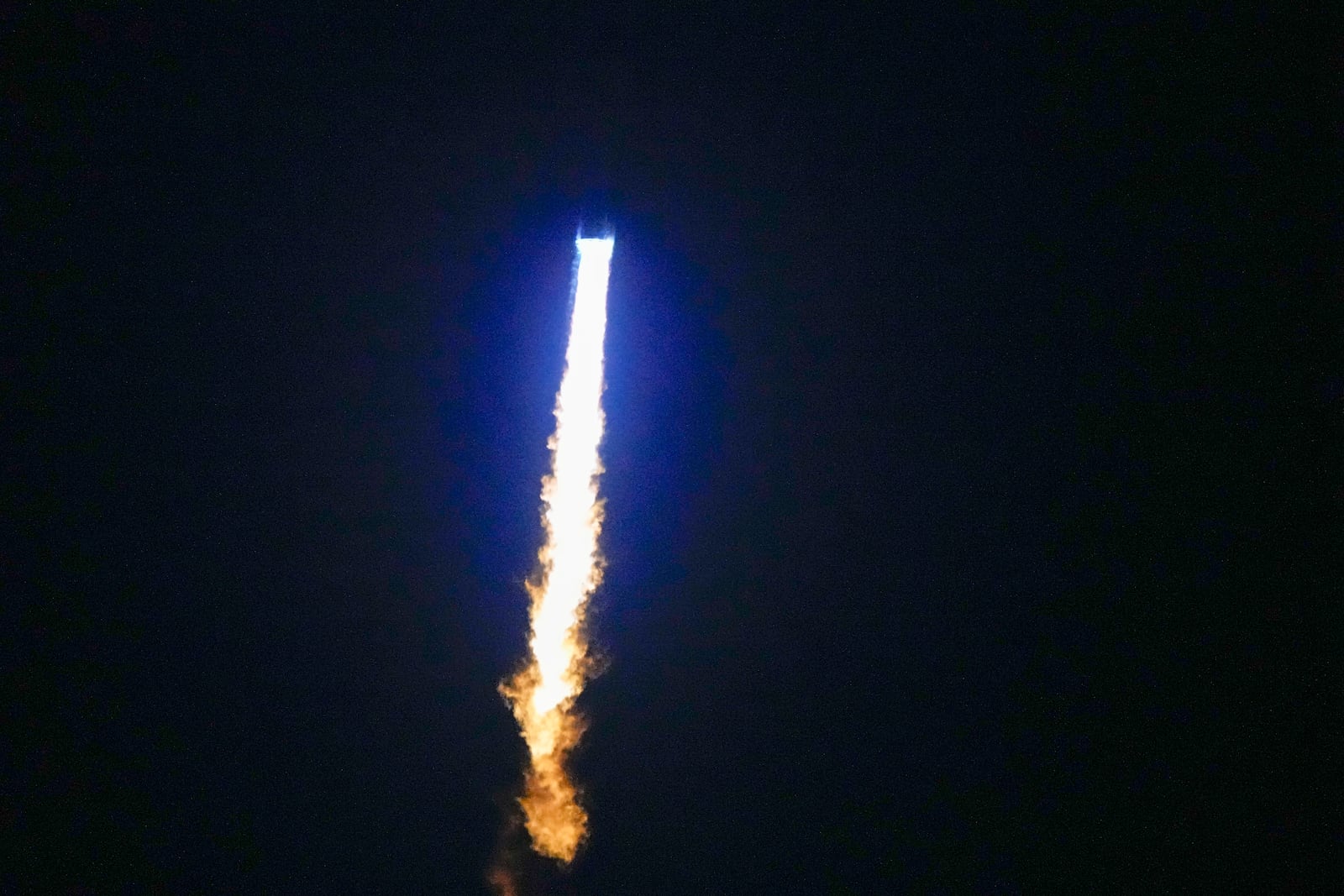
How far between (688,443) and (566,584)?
1.11m

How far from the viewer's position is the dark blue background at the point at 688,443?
4.34 metres

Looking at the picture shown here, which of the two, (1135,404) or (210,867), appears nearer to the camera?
(210,867)

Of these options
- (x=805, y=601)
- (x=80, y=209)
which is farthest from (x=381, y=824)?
(x=80, y=209)

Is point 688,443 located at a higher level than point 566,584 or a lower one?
higher

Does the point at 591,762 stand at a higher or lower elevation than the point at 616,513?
lower

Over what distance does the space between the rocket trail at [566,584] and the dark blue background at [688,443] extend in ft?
0.37

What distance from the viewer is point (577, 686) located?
451 centimetres

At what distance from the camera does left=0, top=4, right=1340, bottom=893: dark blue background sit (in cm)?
434

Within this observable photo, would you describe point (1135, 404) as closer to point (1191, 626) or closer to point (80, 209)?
point (1191, 626)

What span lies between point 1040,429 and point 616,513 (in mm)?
2558

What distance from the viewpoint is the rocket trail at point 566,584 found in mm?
4410

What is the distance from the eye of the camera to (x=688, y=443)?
4617 millimetres

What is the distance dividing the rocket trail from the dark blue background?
113mm

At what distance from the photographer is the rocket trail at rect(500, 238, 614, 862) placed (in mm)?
4410
